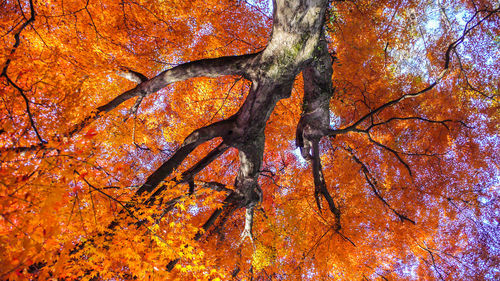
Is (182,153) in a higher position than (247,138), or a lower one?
lower

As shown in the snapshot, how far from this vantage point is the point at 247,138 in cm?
506

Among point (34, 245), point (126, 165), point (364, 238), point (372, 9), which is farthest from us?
point (126, 165)

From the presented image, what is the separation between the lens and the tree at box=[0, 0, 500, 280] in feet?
11.9

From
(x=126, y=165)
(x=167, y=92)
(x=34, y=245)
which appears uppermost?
(x=167, y=92)

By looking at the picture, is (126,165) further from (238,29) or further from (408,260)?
(408,260)

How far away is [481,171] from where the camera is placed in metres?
10.6

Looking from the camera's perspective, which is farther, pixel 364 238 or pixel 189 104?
pixel 189 104

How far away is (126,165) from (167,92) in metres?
4.84

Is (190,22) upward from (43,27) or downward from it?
upward

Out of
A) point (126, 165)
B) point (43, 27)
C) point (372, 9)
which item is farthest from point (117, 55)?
point (372, 9)

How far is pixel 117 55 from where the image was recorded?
27.9 ft

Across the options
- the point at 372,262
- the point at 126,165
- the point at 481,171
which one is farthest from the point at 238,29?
the point at 481,171

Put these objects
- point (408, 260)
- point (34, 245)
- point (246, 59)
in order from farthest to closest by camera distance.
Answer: point (408, 260), point (246, 59), point (34, 245)

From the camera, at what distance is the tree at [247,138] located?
363 cm
